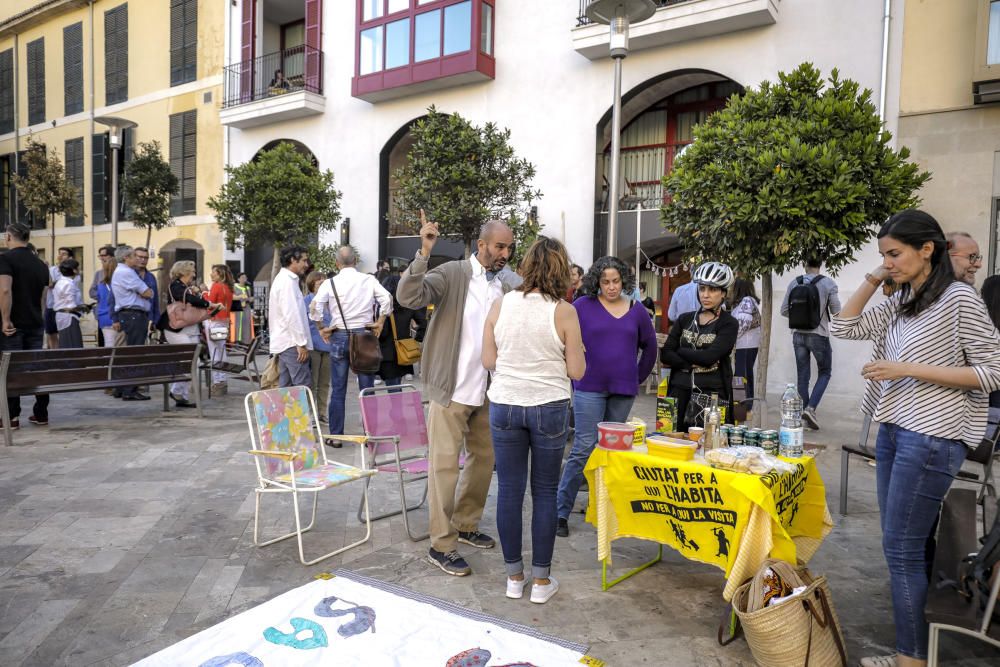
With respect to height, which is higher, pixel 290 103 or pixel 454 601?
pixel 290 103

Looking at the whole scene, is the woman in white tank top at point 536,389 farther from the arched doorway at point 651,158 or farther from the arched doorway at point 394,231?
the arched doorway at point 394,231

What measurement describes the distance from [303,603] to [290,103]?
16.4 m

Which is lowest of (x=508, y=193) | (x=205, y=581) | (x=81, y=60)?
(x=205, y=581)

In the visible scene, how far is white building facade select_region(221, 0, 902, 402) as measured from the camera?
Answer: 1104cm

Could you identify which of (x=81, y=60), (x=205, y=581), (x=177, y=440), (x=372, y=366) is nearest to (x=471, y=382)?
(x=205, y=581)

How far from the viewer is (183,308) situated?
8.23m

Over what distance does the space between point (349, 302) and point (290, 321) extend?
578 millimetres

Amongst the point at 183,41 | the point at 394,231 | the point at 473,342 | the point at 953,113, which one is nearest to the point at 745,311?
the point at 953,113

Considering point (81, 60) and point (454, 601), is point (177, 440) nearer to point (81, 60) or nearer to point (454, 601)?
point (454, 601)

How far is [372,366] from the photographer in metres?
6.22

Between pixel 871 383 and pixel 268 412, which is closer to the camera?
pixel 871 383

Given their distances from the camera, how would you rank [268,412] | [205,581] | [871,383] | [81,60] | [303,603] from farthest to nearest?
[81,60] < [268,412] < [205,581] < [303,603] < [871,383]

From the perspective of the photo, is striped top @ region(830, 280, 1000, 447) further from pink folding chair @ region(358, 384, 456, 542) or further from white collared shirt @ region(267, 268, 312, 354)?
white collared shirt @ region(267, 268, 312, 354)

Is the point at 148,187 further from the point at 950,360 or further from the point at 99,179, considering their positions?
the point at 950,360
